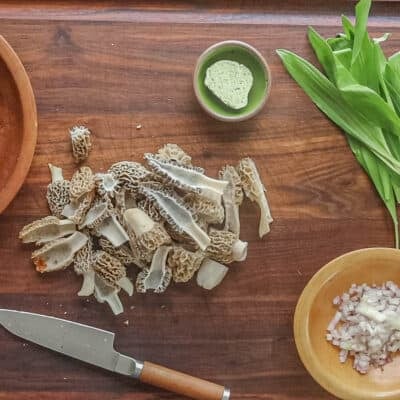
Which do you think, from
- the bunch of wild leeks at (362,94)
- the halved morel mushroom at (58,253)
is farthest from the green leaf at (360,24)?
the halved morel mushroom at (58,253)

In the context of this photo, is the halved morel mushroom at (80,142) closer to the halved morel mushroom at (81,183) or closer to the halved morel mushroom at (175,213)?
the halved morel mushroom at (81,183)

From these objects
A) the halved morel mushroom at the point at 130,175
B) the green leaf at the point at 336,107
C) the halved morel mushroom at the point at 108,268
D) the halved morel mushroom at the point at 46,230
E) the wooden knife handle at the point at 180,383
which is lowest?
the wooden knife handle at the point at 180,383

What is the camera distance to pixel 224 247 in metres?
1.47

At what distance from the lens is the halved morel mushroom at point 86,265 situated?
1475 mm

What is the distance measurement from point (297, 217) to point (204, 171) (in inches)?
8.2

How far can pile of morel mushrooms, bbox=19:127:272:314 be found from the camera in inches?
57.1

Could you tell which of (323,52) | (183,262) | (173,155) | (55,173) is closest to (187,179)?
(173,155)

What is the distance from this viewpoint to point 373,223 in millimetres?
1550

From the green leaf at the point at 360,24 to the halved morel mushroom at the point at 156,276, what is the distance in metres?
0.52

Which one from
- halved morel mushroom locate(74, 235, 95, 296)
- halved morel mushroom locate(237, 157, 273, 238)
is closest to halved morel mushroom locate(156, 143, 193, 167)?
halved morel mushroom locate(237, 157, 273, 238)

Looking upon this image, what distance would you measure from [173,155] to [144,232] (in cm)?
16

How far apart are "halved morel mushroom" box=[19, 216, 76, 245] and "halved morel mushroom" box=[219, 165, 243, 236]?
0.30 m

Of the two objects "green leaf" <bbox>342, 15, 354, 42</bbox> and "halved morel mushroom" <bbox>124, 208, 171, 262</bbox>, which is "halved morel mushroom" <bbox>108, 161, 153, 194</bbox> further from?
"green leaf" <bbox>342, 15, 354, 42</bbox>

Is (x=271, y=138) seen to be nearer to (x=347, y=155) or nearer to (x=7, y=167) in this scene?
(x=347, y=155)
